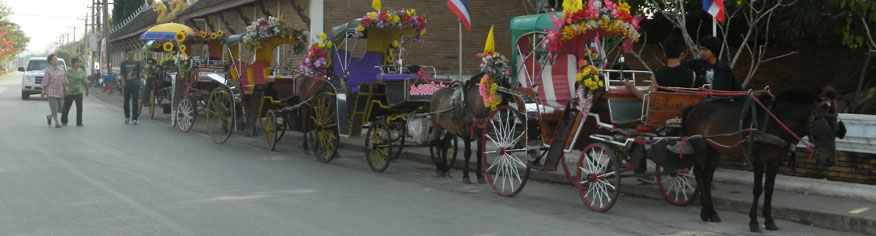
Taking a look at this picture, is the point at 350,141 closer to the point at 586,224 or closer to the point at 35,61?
the point at 586,224

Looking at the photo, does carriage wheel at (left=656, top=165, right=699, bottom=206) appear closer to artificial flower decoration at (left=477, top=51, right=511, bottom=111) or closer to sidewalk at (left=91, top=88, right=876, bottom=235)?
sidewalk at (left=91, top=88, right=876, bottom=235)

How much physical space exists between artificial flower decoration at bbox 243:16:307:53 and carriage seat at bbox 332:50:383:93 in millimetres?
2596

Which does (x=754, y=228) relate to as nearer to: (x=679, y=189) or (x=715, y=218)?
(x=715, y=218)

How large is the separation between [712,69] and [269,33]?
914 cm

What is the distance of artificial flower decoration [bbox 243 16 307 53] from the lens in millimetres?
16375

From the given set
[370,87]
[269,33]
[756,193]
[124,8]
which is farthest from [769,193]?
[124,8]

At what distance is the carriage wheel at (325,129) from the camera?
14.0 metres

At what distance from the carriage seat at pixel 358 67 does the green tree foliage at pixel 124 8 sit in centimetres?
6204

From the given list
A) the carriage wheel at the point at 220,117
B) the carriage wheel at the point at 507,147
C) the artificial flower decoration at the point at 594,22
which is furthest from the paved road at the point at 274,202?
the carriage wheel at the point at 220,117

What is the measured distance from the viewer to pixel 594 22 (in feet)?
30.4

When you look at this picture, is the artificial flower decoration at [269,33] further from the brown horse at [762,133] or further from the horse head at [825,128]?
the horse head at [825,128]

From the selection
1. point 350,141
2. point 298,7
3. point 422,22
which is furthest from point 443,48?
point 422,22

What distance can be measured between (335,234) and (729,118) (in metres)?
3.71

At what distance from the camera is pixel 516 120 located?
10820mm
